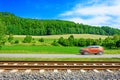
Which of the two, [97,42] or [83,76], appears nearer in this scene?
[83,76]

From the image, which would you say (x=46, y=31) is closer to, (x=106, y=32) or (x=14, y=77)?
(x=106, y=32)

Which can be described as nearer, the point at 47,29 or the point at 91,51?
the point at 91,51

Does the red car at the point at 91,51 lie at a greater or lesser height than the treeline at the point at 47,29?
lesser

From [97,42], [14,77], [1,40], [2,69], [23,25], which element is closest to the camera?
[14,77]

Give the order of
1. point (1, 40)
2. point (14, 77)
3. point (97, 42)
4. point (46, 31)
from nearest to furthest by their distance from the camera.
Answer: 1. point (14, 77)
2. point (1, 40)
3. point (97, 42)
4. point (46, 31)

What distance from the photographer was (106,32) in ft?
517

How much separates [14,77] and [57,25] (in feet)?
483

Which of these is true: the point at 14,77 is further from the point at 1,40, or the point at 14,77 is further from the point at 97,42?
the point at 97,42

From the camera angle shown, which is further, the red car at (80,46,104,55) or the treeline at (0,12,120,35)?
the treeline at (0,12,120,35)

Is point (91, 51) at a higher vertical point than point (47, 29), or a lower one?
lower

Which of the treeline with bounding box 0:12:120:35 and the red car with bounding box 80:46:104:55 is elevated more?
the treeline with bounding box 0:12:120:35

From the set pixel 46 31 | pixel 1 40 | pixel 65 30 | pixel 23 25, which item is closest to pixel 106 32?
pixel 65 30

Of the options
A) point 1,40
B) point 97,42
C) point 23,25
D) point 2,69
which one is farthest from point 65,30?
point 2,69

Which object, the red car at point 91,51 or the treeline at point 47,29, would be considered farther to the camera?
the treeline at point 47,29
